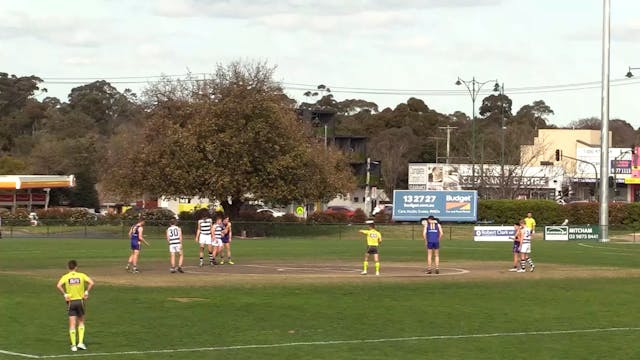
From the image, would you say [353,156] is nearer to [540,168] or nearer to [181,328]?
[540,168]

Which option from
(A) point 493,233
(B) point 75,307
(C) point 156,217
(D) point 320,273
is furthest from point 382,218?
(B) point 75,307

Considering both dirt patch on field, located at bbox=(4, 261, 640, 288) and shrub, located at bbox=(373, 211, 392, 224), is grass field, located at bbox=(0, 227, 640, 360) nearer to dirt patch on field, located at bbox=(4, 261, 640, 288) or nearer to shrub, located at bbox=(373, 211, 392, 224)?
dirt patch on field, located at bbox=(4, 261, 640, 288)

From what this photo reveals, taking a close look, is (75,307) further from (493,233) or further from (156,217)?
(156,217)

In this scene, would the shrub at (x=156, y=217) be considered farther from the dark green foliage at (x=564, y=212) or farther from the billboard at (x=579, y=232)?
the billboard at (x=579, y=232)

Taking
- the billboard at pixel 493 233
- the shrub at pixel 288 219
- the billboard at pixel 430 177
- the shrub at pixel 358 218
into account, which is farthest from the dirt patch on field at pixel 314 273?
the billboard at pixel 430 177

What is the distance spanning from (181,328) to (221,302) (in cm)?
473

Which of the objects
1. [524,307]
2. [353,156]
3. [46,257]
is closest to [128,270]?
[46,257]

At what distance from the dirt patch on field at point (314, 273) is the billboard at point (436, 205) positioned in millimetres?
36786

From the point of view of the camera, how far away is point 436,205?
77062 mm

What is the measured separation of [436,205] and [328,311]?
55205 millimetres

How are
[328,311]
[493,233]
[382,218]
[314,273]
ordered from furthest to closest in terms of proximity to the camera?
[382,218] < [493,233] < [314,273] < [328,311]

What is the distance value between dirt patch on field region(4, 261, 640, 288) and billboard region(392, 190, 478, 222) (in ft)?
121

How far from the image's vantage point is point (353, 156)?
11362 cm

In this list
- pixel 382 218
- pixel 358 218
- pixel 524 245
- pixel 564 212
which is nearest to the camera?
pixel 524 245
